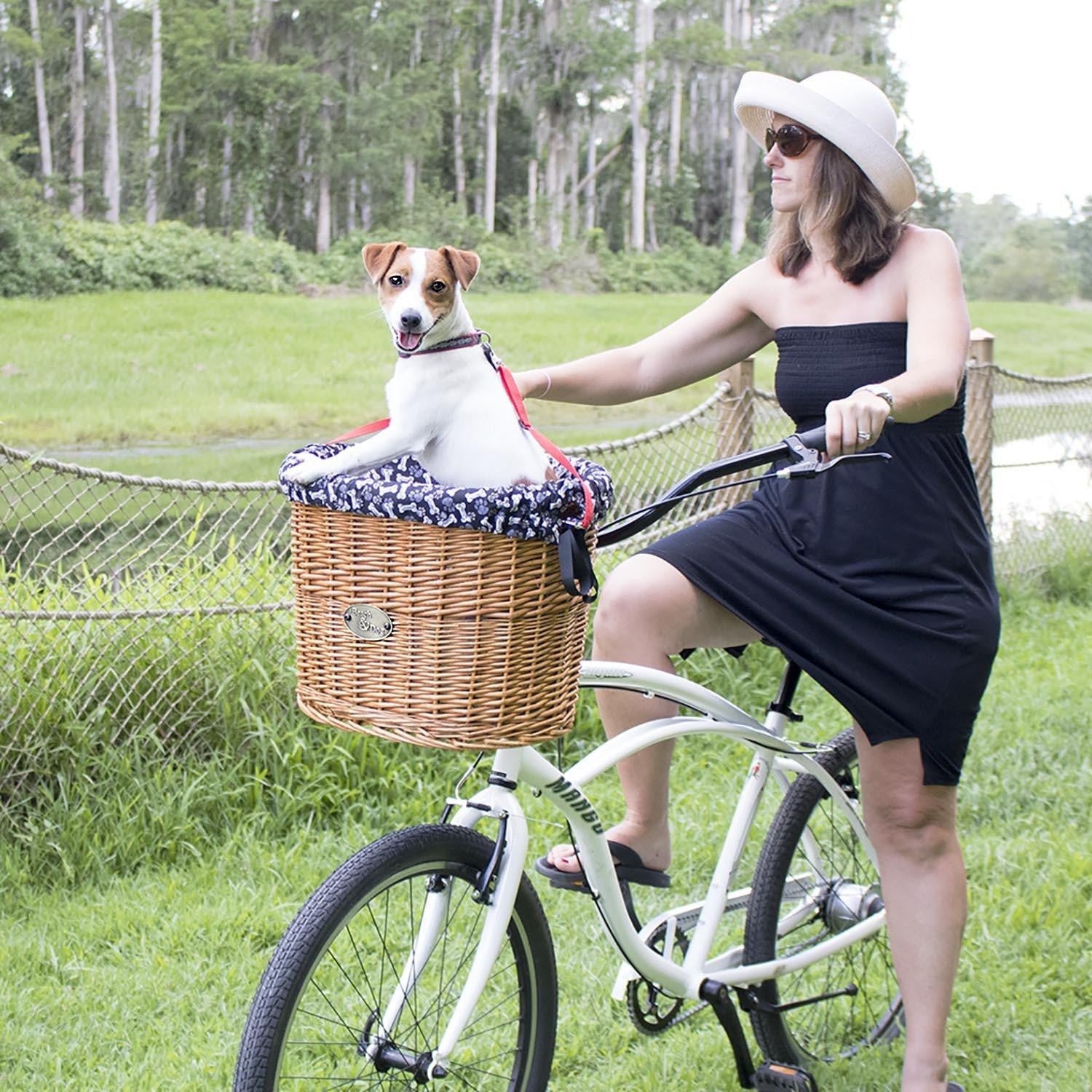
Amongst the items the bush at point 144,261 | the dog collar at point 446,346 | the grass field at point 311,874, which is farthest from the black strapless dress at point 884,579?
the bush at point 144,261

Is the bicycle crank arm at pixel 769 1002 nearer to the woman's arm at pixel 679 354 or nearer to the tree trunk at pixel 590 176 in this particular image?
the woman's arm at pixel 679 354

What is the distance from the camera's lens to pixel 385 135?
755 cm

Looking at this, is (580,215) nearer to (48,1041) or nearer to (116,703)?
(116,703)

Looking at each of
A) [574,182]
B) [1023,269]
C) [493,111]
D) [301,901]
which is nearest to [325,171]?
[493,111]

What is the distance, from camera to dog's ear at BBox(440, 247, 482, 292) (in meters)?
1.60

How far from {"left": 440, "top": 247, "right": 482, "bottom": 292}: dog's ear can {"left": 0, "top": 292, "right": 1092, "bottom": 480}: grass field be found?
16.6 feet

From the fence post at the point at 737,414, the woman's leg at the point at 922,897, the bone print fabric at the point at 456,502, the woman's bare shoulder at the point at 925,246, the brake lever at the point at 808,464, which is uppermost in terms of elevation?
the woman's bare shoulder at the point at 925,246

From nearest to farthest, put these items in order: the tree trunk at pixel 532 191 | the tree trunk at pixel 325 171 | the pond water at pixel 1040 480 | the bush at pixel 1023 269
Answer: the pond water at pixel 1040 480 < the tree trunk at pixel 325 171 < the tree trunk at pixel 532 191 < the bush at pixel 1023 269

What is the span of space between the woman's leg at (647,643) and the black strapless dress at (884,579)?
0.04 metres

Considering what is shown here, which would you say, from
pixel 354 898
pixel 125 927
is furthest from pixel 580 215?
pixel 354 898

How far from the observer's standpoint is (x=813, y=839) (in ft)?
7.33

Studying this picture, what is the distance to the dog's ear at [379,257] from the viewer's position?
1600 millimetres

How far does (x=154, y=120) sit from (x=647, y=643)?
5826mm

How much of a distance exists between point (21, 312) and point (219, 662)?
3910 mm
